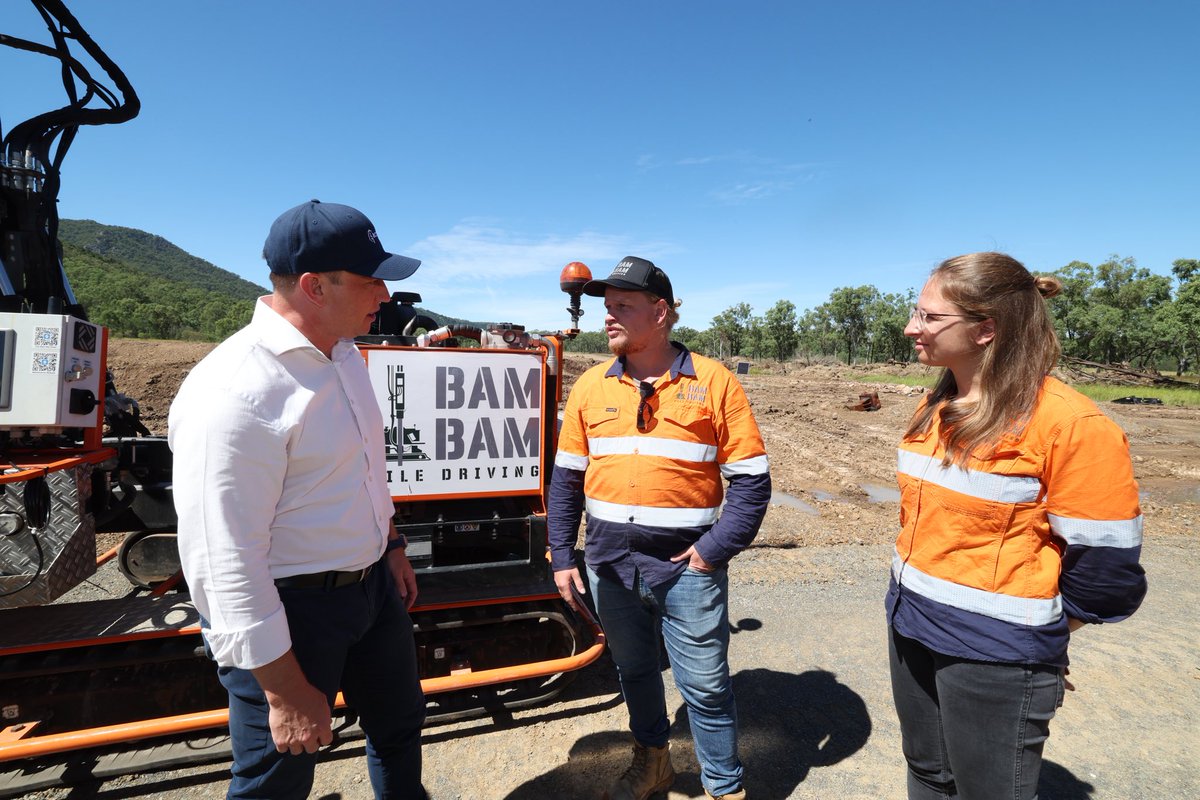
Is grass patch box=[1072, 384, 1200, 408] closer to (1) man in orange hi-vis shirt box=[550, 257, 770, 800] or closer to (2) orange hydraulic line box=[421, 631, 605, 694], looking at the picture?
(2) orange hydraulic line box=[421, 631, 605, 694]

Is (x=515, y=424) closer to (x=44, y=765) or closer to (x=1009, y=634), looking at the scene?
(x=1009, y=634)

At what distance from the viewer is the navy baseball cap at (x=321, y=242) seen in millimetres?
1550

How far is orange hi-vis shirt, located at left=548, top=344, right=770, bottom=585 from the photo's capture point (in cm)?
217

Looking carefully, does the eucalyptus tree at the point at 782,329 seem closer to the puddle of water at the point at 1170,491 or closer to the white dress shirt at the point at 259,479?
the puddle of water at the point at 1170,491

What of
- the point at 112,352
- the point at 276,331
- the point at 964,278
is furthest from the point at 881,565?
the point at 112,352

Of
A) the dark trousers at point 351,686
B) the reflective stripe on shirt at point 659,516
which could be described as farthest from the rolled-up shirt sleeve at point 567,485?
the dark trousers at point 351,686

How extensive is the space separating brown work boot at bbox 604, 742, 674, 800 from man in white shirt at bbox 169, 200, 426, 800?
3.95 ft

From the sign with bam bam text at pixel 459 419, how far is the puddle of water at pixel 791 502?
602cm

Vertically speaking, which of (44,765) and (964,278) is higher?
(964,278)

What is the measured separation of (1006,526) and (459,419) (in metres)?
2.44

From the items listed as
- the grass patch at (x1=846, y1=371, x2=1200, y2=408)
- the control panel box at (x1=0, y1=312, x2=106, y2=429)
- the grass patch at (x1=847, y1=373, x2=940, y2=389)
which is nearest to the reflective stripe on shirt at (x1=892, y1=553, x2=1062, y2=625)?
the control panel box at (x1=0, y1=312, x2=106, y2=429)

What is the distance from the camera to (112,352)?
1603 centimetres

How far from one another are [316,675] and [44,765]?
2219 mm

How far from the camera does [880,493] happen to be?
9930mm
